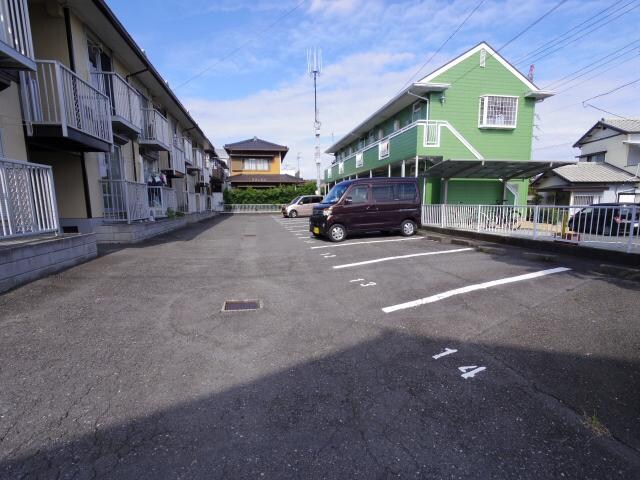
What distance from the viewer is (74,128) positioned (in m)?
6.67

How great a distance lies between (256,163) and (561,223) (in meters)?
35.2

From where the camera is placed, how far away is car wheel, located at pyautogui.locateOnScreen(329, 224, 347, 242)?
9.96 meters

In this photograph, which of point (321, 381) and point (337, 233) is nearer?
point (321, 381)

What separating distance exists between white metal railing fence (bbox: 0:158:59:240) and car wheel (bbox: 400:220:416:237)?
9327mm

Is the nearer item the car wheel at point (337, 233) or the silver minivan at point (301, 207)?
the car wheel at point (337, 233)

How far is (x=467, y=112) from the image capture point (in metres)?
14.9

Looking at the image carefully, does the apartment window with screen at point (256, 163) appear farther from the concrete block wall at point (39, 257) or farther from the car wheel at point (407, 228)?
the concrete block wall at point (39, 257)

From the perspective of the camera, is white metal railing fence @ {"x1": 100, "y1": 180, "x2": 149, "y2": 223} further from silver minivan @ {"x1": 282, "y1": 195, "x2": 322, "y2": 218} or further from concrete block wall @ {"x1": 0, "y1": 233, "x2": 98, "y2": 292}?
silver minivan @ {"x1": 282, "y1": 195, "x2": 322, "y2": 218}

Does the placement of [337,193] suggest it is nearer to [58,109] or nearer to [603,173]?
[58,109]

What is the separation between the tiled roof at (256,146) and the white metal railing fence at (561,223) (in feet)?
97.3

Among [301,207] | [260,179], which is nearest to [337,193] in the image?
[301,207]

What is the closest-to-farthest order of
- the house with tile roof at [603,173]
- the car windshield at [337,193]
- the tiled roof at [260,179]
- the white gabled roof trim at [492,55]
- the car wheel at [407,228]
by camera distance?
the car windshield at [337,193]
the car wheel at [407,228]
the white gabled roof trim at [492,55]
the house with tile roof at [603,173]
the tiled roof at [260,179]

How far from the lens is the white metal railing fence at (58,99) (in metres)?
6.31

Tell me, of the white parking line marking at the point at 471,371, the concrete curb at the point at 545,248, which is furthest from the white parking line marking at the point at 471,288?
the white parking line marking at the point at 471,371
